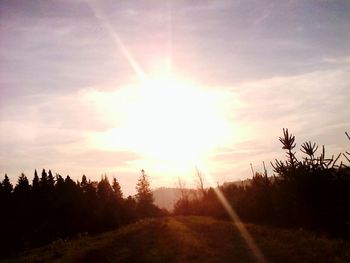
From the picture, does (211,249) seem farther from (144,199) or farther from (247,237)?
(144,199)

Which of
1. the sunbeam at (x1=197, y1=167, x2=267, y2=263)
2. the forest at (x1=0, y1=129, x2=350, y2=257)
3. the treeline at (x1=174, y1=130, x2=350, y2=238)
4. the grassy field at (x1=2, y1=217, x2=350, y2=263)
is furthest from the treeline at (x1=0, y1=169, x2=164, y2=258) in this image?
the treeline at (x1=174, y1=130, x2=350, y2=238)

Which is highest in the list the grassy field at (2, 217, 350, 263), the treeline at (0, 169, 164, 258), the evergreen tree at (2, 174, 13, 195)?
the evergreen tree at (2, 174, 13, 195)

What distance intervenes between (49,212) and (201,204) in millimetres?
25247

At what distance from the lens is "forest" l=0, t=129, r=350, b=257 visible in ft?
68.6

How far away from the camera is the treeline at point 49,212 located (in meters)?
56.0

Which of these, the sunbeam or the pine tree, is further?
the pine tree

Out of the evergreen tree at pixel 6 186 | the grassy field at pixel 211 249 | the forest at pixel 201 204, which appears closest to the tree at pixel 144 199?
the forest at pixel 201 204

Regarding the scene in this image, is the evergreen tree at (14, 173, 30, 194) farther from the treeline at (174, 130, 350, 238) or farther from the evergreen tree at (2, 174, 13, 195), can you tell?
the treeline at (174, 130, 350, 238)

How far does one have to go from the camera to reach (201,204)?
203 feet

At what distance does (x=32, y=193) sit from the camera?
67375 millimetres

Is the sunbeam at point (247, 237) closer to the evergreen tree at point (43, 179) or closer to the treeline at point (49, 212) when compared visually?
the treeline at point (49, 212)

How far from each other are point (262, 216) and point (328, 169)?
15.9 m

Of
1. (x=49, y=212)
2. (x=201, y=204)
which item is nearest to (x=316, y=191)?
(x=201, y=204)

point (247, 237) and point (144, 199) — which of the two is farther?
point (144, 199)
